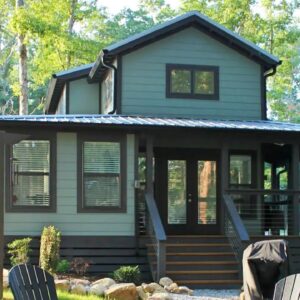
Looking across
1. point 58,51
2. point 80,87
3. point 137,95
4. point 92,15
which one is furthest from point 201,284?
point 92,15

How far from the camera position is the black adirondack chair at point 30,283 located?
18.9 ft

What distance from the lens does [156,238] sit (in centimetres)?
1213

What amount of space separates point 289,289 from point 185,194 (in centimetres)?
988

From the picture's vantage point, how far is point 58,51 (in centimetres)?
2414

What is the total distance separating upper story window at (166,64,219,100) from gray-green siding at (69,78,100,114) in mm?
2935

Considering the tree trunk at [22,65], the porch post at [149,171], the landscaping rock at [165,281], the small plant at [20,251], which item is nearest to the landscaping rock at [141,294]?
the landscaping rock at [165,281]

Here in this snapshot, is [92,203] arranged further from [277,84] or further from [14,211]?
[277,84]

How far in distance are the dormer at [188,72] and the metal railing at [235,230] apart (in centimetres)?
301

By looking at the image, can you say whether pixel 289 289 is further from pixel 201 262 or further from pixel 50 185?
pixel 50 185

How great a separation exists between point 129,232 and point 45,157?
236cm

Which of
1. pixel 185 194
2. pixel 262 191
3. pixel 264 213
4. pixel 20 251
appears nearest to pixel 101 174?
pixel 20 251

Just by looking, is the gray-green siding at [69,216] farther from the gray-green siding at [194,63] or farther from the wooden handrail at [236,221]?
the gray-green siding at [194,63]

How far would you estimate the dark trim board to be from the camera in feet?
42.8

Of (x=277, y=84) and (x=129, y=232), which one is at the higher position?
(x=277, y=84)
